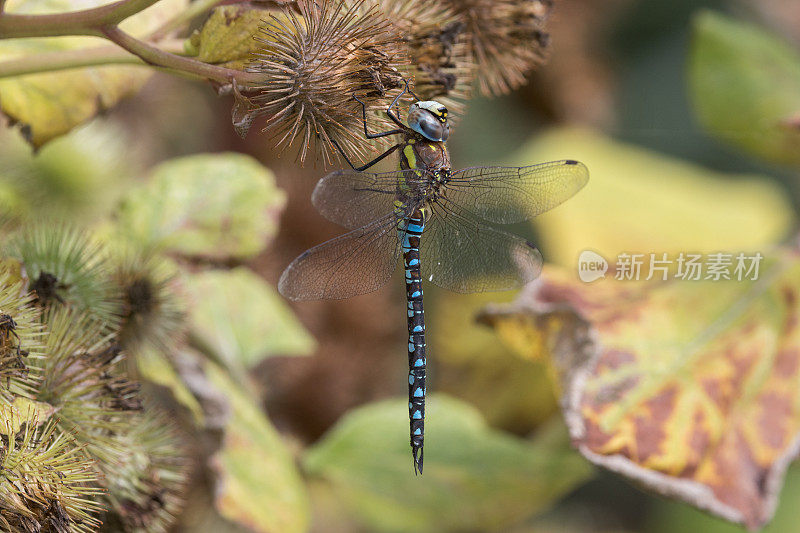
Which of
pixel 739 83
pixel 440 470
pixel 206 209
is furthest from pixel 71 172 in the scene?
pixel 739 83

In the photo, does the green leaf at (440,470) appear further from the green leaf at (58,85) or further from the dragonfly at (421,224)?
the green leaf at (58,85)

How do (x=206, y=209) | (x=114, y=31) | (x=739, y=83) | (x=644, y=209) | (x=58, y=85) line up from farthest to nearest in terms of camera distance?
(x=644, y=209), (x=739, y=83), (x=206, y=209), (x=58, y=85), (x=114, y=31)

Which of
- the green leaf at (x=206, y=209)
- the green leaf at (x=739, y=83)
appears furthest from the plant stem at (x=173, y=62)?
the green leaf at (x=739, y=83)

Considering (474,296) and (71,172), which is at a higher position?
(71,172)

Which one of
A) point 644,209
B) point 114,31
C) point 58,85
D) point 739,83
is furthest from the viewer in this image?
point 644,209

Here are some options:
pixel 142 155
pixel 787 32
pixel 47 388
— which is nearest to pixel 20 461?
pixel 47 388

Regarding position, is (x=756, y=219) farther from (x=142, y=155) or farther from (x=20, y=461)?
(x=20, y=461)

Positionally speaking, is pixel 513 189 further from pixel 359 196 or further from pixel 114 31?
pixel 114 31
